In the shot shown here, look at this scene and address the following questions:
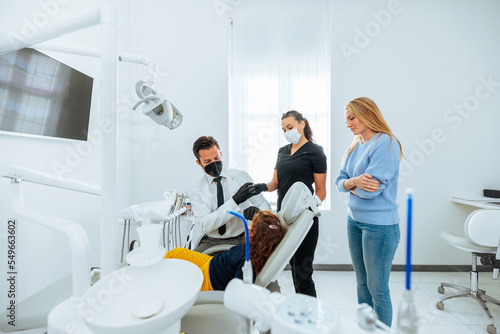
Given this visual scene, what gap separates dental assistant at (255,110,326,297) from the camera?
1.46 m

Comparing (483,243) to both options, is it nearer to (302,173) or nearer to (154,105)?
(302,173)

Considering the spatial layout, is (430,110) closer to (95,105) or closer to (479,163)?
(479,163)

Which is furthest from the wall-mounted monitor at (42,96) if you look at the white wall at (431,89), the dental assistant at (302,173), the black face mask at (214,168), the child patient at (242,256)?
the white wall at (431,89)

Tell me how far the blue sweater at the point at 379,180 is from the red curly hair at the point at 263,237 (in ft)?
1.68

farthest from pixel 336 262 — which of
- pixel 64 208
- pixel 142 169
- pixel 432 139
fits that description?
pixel 64 208

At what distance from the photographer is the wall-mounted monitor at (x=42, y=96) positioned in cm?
121

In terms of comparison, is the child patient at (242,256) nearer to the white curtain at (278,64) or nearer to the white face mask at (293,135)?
the white face mask at (293,135)

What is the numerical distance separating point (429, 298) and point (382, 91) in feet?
6.40

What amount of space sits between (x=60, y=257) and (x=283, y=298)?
1785mm
